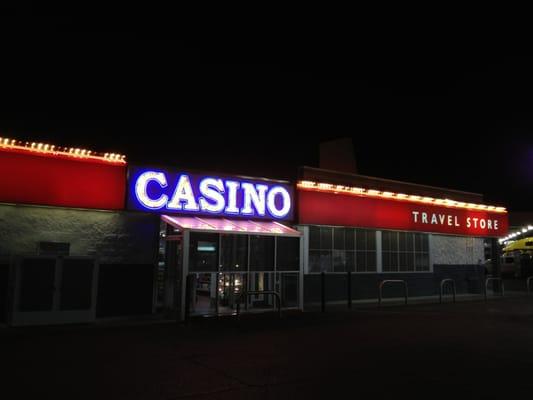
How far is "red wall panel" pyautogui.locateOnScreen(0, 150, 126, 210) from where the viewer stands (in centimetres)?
1234

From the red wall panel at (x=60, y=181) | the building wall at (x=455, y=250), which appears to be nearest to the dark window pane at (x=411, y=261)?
the building wall at (x=455, y=250)

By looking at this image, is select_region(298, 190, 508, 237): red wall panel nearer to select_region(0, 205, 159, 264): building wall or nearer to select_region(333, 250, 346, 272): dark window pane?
select_region(333, 250, 346, 272): dark window pane

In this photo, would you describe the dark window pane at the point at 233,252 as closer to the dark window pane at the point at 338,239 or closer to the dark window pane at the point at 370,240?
the dark window pane at the point at 338,239

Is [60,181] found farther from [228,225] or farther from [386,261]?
[386,261]

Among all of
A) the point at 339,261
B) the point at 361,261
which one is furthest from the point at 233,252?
the point at 361,261

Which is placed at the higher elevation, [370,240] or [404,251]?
[370,240]

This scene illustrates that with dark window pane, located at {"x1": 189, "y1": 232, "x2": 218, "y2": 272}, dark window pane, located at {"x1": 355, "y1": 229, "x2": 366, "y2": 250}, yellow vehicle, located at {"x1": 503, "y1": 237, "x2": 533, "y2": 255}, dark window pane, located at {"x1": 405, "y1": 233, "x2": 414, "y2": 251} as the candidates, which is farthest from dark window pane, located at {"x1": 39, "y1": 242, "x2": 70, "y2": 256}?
yellow vehicle, located at {"x1": 503, "y1": 237, "x2": 533, "y2": 255}

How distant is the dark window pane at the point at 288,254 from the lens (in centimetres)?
1587

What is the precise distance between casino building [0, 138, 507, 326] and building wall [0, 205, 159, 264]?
0.03 m

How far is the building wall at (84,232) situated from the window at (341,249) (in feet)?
21.2

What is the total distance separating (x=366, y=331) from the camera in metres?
11.9

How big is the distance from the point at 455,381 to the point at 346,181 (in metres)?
13.1

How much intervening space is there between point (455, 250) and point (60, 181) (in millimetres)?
18342

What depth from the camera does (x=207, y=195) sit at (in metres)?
15.3
